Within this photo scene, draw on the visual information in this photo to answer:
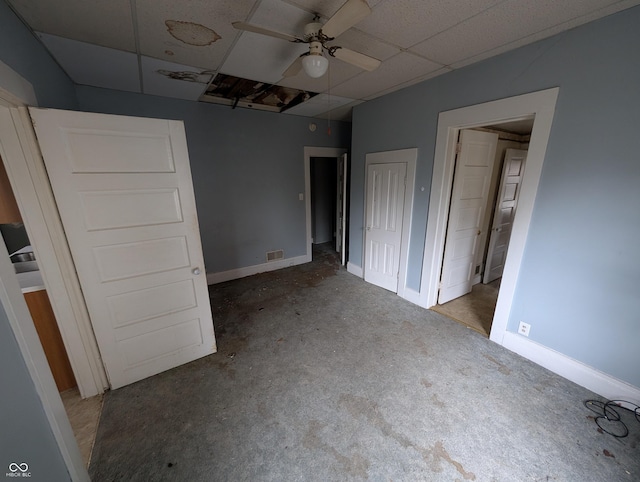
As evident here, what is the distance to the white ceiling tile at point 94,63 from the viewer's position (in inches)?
72.4

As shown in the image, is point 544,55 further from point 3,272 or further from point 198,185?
point 198,185

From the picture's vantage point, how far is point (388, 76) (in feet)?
8.21

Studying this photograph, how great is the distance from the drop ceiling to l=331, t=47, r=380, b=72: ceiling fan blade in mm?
223

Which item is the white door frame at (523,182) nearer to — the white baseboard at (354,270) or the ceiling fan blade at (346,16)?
the white baseboard at (354,270)

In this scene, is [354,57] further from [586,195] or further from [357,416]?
[357,416]

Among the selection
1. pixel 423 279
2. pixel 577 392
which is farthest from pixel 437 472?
pixel 423 279

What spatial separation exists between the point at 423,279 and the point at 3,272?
3245 mm

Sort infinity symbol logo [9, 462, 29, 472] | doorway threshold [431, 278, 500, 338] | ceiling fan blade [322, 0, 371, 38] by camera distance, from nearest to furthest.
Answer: infinity symbol logo [9, 462, 29, 472] < ceiling fan blade [322, 0, 371, 38] < doorway threshold [431, 278, 500, 338]

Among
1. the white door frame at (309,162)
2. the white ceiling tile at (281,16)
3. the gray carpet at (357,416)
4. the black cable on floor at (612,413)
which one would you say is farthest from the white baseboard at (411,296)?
the white ceiling tile at (281,16)

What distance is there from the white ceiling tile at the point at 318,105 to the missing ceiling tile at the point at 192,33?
5.03ft

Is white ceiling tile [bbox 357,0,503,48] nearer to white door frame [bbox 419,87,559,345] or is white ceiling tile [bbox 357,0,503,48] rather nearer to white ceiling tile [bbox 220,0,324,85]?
white ceiling tile [bbox 220,0,324,85]

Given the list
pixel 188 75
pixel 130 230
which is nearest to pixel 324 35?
pixel 188 75

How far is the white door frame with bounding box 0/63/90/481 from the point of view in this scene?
0.91 meters

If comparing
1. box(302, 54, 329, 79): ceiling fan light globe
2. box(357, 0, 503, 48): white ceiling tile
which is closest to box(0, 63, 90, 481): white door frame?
box(302, 54, 329, 79): ceiling fan light globe
